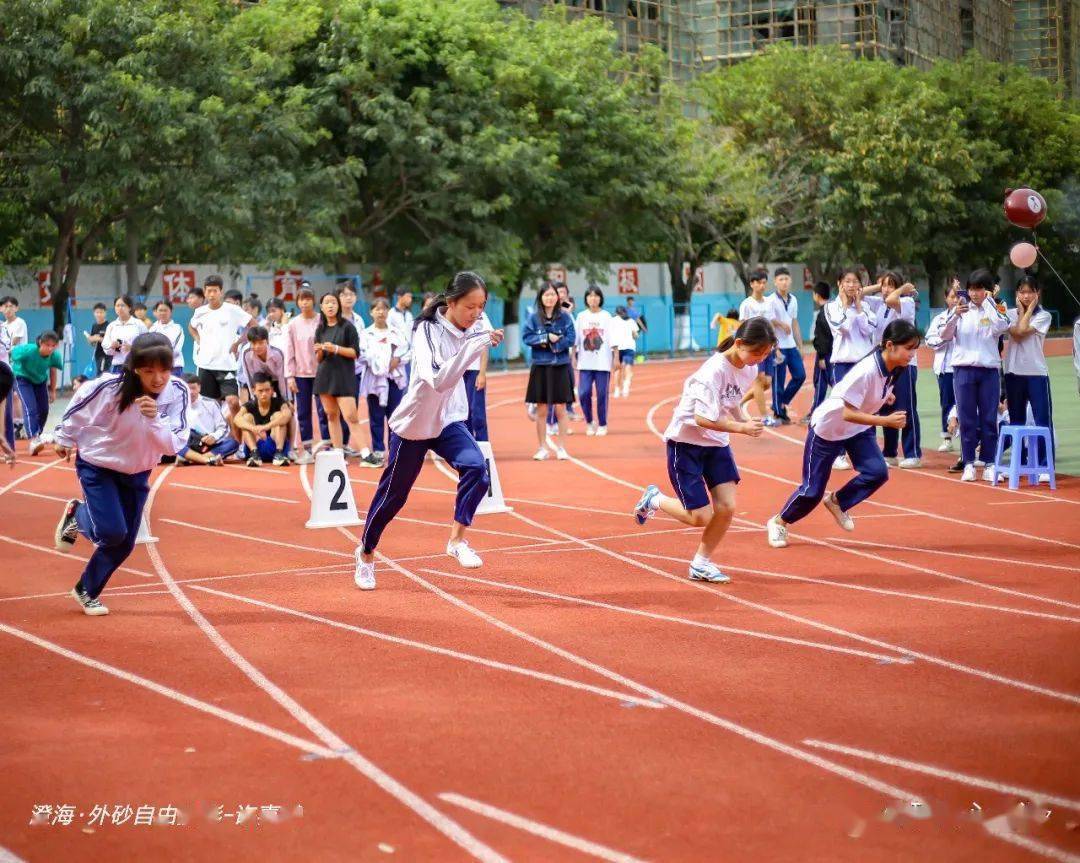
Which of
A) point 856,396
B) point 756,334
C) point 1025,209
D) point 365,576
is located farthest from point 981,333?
point 365,576

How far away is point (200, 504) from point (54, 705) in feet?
22.0

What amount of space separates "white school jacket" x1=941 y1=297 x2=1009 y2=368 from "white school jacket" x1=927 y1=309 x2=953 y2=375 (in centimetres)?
17

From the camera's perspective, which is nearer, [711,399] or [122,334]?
[711,399]

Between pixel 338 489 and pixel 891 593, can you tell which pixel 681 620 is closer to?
pixel 891 593

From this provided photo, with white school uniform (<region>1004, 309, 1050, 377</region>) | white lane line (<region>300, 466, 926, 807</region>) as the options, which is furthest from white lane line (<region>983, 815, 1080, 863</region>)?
white school uniform (<region>1004, 309, 1050, 377</region>)

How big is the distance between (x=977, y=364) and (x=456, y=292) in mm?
6610

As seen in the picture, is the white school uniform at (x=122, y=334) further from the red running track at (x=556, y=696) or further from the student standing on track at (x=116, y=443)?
the student standing on track at (x=116, y=443)

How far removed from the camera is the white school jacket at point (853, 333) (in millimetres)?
14047

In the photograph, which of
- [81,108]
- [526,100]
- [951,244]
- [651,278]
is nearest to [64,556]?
[81,108]

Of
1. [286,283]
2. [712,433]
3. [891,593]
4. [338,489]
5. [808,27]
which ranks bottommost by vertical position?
[891,593]

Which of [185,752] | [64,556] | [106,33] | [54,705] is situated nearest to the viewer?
[185,752]

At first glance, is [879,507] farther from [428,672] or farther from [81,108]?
[81,108]

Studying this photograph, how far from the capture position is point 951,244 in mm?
49750

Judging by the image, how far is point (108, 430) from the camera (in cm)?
771
